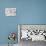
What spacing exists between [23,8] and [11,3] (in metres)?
0.32

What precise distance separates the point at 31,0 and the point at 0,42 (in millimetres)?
1250

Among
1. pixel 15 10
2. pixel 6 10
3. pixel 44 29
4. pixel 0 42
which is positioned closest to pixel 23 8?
pixel 15 10

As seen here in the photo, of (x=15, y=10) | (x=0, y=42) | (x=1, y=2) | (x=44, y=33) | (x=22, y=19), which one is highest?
(x=1, y=2)

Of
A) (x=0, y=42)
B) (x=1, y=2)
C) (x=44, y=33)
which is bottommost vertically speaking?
(x=0, y=42)

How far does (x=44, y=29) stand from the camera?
Answer: 9.54 feet

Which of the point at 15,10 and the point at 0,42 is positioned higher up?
the point at 15,10

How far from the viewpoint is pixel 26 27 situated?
293 centimetres

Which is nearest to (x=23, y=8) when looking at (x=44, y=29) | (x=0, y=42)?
(x=44, y=29)

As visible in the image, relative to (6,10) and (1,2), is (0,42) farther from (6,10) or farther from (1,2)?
(1,2)

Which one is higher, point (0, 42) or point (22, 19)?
point (22, 19)

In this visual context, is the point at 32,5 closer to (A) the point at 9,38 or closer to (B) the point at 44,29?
(B) the point at 44,29

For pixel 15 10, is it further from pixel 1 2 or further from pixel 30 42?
pixel 30 42

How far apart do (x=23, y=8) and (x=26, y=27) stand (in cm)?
47

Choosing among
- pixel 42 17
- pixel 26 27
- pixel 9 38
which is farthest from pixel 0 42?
pixel 42 17
